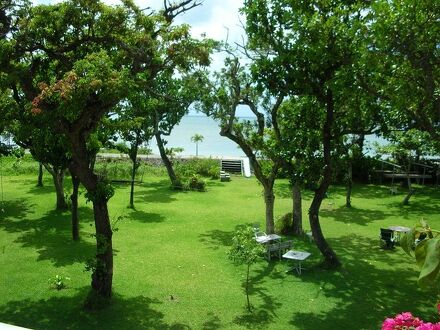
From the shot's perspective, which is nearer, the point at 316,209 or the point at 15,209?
the point at 316,209

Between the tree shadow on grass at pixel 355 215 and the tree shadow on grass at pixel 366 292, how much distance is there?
398 centimetres

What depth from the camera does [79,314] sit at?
8.85m

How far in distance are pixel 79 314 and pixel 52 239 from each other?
19.1 ft

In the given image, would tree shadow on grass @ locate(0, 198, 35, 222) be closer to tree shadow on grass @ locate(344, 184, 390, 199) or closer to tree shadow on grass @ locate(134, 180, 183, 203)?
tree shadow on grass @ locate(134, 180, 183, 203)

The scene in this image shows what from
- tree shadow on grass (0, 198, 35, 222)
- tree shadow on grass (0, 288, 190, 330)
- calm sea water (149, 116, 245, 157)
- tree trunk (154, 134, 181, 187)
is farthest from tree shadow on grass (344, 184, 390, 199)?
tree shadow on grass (0, 288, 190, 330)

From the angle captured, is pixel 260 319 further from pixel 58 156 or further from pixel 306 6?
pixel 58 156

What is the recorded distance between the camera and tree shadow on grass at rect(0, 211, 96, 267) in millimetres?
12367

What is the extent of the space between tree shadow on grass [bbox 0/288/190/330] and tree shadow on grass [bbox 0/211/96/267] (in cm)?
252

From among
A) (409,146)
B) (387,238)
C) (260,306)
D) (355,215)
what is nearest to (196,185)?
(355,215)

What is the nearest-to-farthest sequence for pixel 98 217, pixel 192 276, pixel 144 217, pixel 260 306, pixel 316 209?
pixel 98 217 → pixel 260 306 → pixel 192 276 → pixel 316 209 → pixel 144 217

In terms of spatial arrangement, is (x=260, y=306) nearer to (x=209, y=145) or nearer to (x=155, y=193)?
(x=155, y=193)

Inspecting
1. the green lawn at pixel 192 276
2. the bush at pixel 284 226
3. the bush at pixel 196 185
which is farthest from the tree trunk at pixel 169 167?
the bush at pixel 284 226

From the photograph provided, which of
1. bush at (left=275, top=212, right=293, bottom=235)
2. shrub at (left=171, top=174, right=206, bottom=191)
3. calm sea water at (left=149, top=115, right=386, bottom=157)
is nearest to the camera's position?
bush at (left=275, top=212, right=293, bottom=235)

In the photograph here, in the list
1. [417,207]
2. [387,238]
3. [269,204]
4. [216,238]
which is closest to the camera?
[387,238]
